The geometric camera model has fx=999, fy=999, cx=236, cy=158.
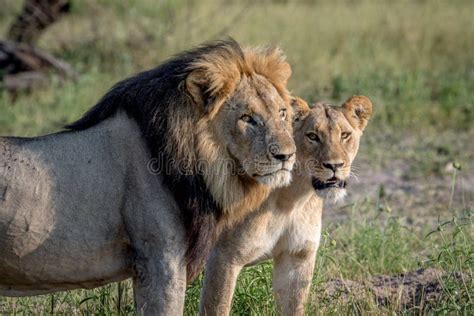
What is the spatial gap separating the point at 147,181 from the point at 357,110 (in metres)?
1.25

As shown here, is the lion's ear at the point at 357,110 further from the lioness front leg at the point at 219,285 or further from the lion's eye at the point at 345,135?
the lioness front leg at the point at 219,285

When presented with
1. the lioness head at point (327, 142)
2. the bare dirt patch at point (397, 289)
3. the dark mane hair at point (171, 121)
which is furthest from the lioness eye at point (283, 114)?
the bare dirt patch at point (397, 289)

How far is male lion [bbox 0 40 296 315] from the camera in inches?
147

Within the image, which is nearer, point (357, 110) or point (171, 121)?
point (171, 121)

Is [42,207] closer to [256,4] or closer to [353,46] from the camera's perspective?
[353,46]

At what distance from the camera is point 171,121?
3.83m

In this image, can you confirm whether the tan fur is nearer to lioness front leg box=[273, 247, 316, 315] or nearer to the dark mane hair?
the dark mane hair

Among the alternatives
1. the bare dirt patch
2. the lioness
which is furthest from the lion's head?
the bare dirt patch

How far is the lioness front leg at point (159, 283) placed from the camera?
3723 mm

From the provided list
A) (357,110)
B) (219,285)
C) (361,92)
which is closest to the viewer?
(219,285)

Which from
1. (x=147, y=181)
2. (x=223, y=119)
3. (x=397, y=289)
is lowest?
(x=397, y=289)

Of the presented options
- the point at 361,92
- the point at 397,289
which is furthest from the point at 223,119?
the point at 361,92

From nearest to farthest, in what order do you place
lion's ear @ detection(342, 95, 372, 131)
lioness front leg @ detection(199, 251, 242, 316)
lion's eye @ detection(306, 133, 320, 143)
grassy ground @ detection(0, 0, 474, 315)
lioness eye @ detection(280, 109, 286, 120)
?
lioness eye @ detection(280, 109, 286, 120) → lioness front leg @ detection(199, 251, 242, 316) → lion's eye @ detection(306, 133, 320, 143) → lion's ear @ detection(342, 95, 372, 131) → grassy ground @ detection(0, 0, 474, 315)

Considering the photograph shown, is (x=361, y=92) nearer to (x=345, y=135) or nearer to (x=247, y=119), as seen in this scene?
(x=345, y=135)
